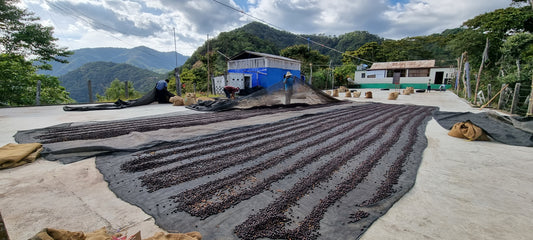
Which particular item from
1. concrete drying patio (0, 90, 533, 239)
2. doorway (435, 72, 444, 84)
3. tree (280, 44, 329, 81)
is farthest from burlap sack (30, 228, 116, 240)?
doorway (435, 72, 444, 84)

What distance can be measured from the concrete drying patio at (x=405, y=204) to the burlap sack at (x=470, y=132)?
3.10ft

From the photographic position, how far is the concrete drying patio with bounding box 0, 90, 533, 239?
45.4 inches

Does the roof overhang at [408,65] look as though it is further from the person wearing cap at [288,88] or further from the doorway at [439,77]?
the person wearing cap at [288,88]

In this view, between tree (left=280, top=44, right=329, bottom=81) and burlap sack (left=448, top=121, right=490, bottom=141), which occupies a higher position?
tree (left=280, top=44, right=329, bottom=81)

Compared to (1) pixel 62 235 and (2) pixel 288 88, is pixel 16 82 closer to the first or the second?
(2) pixel 288 88

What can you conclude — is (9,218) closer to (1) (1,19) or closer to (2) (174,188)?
(2) (174,188)

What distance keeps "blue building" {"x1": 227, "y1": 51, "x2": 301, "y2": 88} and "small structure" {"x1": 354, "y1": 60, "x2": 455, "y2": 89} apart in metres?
13.6

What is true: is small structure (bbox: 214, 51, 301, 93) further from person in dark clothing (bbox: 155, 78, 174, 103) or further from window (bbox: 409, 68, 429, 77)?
window (bbox: 409, 68, 429, 77)

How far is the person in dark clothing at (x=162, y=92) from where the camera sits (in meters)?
7.59

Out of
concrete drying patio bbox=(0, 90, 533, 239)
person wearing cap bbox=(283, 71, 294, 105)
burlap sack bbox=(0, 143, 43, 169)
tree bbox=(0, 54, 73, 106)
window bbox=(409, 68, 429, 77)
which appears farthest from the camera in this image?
window bbox=(409, 68, 429, 77)

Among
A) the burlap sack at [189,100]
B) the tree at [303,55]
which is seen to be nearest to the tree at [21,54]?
the burlap sack at [189,100]

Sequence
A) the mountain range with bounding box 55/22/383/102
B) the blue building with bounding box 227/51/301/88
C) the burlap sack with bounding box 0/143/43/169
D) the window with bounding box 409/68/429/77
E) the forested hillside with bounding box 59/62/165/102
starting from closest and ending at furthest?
1. the burlap sack with bounding box 0/143/43/169
2. the blue building with bounding box 227/51/301/88
3. the window with bounding box 409/68/429/77
4. the mountain range with bounding box 55/22/383/102
5. the forested hillside with bounding box 59/62/165/102

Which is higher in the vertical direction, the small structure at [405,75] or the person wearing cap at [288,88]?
the small structure at [405,75]

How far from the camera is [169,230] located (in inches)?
43.5
